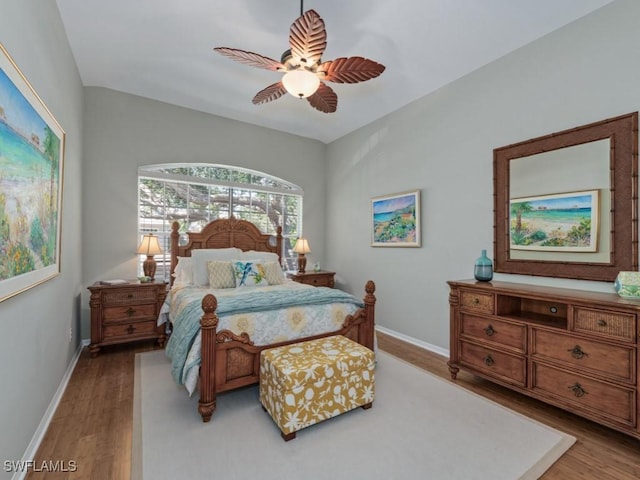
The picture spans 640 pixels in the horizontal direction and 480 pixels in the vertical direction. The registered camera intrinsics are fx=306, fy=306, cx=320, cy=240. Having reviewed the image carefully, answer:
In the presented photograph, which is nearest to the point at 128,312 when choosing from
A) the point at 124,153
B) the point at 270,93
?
the point at 124,153

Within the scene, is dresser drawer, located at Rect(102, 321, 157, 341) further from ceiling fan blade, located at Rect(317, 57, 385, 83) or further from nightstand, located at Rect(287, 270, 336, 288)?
ceiling fan blade, located at Rect(317, 57, 385, 83)

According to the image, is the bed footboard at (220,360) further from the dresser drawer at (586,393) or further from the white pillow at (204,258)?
Answer: the dresser drawer at (586,393)

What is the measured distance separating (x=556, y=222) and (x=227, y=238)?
382 cm

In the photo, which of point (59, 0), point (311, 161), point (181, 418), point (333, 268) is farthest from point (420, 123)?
point (181, 418)

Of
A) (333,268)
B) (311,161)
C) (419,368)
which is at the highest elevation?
(311,161)

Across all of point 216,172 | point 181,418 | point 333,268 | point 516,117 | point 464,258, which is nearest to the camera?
point 181,418

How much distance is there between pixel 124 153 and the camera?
3.88 metres

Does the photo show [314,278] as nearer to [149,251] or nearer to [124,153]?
[149,251]

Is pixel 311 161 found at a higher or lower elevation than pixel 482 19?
lower

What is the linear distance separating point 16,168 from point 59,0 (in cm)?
180

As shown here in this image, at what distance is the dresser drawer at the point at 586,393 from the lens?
6.23 ft

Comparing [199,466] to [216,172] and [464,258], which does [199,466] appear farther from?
[216,172]

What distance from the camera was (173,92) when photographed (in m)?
3.81

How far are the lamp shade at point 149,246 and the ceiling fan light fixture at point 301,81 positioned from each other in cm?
253
